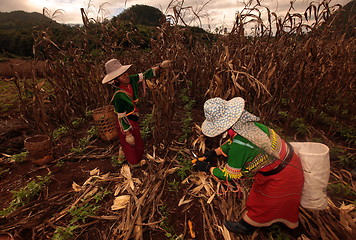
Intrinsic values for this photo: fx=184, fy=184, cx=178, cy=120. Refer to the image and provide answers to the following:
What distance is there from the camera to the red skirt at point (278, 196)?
1407 millimetres

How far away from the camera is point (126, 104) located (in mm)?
2305

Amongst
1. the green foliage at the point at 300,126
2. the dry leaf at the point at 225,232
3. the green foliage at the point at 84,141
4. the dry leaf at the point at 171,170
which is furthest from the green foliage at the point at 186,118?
the green foliage at the point at 300,126

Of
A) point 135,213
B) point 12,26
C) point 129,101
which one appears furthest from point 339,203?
point 12,26

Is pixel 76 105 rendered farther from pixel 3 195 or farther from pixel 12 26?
pixel 12 26

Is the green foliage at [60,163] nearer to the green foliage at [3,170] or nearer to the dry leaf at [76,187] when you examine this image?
the dry leaf at [76,187]

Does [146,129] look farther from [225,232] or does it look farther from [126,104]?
[225,232]

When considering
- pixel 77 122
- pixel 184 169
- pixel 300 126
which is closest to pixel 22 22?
pixel 77 122

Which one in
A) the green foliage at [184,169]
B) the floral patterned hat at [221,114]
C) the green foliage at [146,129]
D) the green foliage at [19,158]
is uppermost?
the floral patterned hat at [221,114]

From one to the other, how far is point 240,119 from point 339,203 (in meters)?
1.59

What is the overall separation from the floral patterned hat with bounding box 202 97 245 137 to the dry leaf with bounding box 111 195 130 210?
1.32 m

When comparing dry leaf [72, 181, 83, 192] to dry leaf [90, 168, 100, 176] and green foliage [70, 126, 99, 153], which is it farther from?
green foliage [70, 126, 99, 153]

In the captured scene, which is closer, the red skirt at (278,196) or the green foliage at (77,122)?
the red skirt at (278,196)

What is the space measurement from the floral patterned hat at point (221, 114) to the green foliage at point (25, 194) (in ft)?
6.96

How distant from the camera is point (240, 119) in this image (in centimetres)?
139
